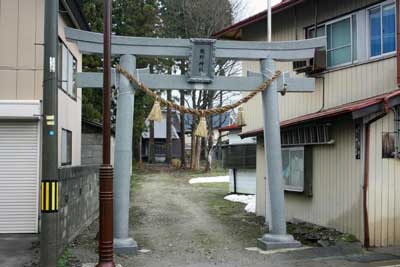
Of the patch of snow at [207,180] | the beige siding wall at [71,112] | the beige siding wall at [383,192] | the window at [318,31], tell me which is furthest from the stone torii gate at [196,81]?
the patch of snow at [207,180]

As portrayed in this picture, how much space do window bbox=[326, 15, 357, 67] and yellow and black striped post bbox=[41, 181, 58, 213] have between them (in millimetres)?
Answer: 8310

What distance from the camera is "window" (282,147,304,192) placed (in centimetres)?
1460

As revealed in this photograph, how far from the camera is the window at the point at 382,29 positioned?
41.0ft

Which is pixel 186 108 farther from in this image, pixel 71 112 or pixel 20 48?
pixel 71 112

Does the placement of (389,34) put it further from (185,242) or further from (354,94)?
(185,242)

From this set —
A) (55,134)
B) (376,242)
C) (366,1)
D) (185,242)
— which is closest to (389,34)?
(366,1)

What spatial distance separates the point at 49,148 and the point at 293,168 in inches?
326

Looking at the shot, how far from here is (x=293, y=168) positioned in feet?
49.7

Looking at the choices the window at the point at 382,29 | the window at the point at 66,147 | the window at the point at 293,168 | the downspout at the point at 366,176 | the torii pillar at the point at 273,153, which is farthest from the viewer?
the window at the point at 66,147

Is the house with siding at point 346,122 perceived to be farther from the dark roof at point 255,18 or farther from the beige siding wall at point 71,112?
the beige siding wall at point 71,112

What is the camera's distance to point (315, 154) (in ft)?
46.4

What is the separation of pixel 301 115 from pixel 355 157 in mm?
3559

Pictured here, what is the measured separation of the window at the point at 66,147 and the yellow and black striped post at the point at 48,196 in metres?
7.80

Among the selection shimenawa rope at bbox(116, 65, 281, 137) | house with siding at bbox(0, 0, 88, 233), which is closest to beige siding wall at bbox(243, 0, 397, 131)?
shimenawa rope at bbox(116, 65, 281, 137)
